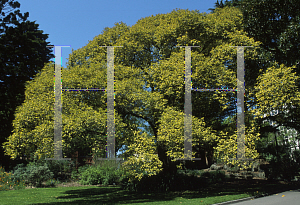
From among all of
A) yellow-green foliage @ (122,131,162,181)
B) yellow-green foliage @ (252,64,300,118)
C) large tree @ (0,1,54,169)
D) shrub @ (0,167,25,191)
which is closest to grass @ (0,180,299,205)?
yellow-green foliage @ (122,131,162,181)

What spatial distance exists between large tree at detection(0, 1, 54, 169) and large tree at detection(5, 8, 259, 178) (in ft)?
33.9

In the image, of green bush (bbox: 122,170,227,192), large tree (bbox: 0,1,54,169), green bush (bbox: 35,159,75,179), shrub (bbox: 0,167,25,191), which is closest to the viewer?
green bush (bbox: 122,170,227,192)

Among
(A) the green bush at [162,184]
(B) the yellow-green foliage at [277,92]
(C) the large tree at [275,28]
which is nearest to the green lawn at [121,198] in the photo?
(A) the green bush at [162,184]

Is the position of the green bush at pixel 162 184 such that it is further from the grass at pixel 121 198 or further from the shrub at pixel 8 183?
the shrub at pixel 8 183

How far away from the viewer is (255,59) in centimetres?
1628

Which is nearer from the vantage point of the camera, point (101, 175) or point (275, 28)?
point (275, 28)

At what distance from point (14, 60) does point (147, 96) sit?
19.7 meters

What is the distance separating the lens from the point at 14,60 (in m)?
26.8

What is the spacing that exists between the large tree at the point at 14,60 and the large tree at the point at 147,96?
1035cm

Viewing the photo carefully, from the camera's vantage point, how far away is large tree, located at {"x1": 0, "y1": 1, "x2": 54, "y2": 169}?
24.8 m

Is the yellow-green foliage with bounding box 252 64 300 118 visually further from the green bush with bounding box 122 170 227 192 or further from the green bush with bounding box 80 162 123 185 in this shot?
the green bush with bounding box 80 162 123 185

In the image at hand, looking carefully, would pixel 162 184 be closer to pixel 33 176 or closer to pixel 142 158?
pixel 142 158

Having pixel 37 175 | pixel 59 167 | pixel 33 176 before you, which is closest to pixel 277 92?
pixel 37 175

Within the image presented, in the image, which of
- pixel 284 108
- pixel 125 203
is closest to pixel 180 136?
pixel 125 203
